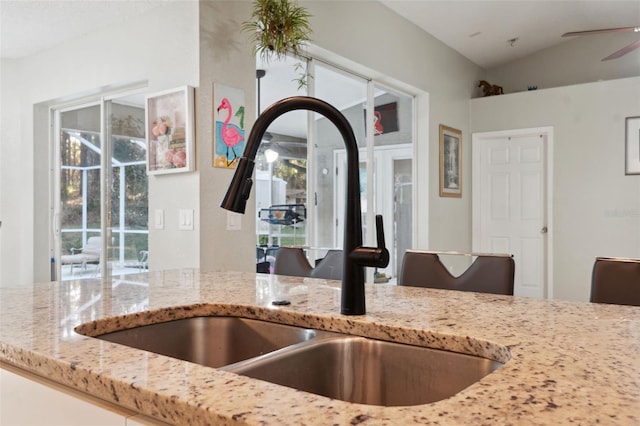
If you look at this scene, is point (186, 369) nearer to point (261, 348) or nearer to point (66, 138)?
point (261, 348)

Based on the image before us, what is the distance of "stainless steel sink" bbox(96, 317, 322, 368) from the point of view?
1.09 metres

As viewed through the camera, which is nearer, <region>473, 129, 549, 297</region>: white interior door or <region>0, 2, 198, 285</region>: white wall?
<region>0, 2, 198, 285</region>: white wall

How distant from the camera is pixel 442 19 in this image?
494 cm

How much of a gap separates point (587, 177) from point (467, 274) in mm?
4649

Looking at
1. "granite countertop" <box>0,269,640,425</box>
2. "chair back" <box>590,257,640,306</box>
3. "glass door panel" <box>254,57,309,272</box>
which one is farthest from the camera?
"glass door panel" <box>254,57,309,272</box>

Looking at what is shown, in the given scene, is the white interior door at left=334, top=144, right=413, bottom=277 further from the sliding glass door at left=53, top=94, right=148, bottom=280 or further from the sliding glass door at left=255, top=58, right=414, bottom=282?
the sliding glass door at left=53, top=94, right=148, bottom=280

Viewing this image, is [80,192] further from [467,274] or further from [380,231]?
[380,231]

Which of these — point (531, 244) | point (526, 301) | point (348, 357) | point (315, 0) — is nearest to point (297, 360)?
point (348, 357)

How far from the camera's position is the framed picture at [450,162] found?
18.4 feet

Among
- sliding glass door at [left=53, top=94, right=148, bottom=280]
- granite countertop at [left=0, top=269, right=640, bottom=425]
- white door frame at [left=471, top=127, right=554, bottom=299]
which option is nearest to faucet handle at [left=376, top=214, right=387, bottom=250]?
granite countertop at [left=0, top=269, right=640, bottom=425]

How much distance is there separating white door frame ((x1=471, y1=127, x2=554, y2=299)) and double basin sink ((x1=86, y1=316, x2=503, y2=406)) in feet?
17.3

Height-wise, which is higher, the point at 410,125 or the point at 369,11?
the point at 369,11

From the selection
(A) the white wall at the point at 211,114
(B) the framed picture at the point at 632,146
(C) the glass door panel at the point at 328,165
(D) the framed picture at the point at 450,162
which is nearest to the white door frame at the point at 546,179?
(D) the framed picture at the point at 450,162

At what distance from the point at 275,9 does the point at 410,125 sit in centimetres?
285
